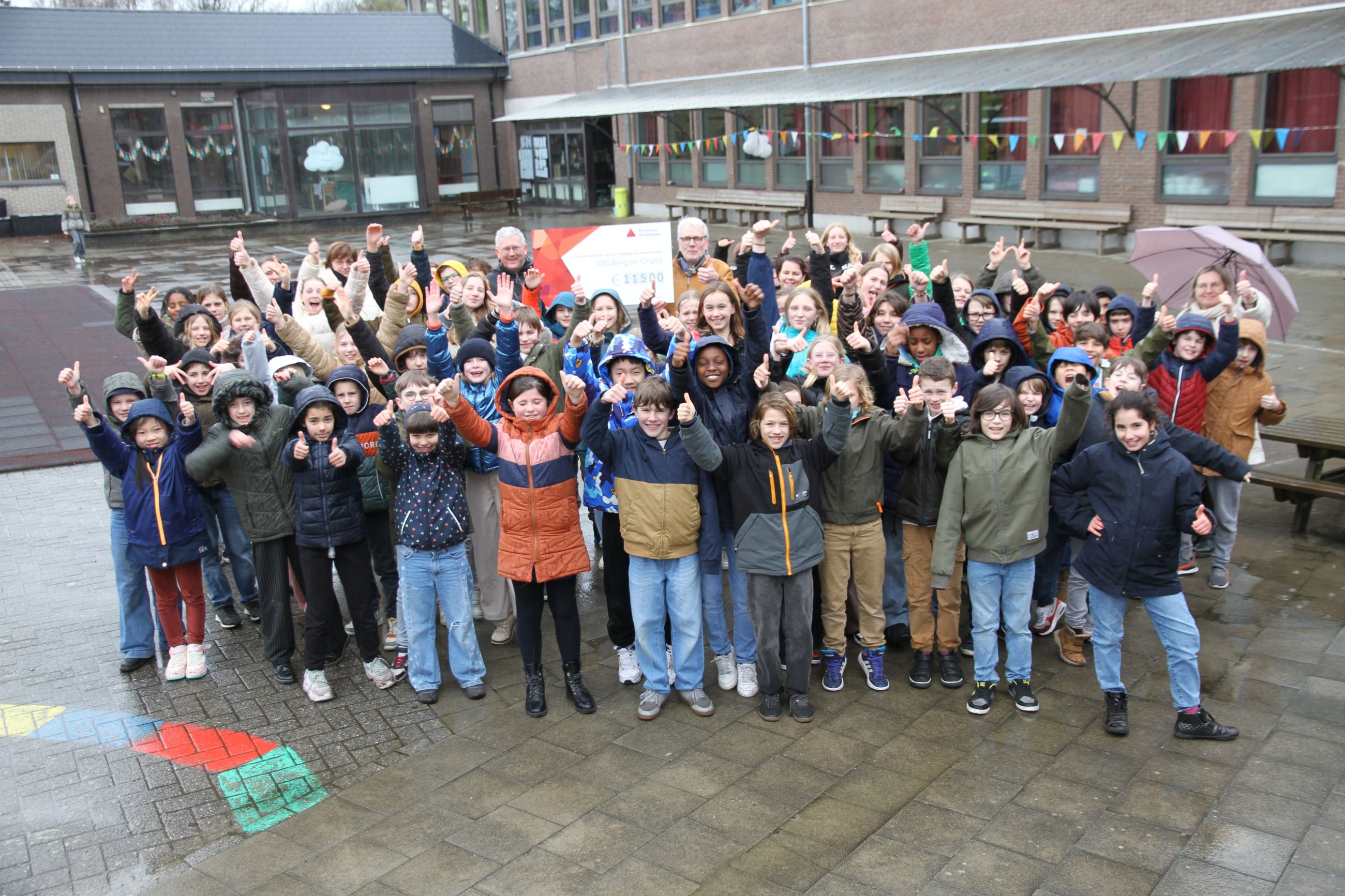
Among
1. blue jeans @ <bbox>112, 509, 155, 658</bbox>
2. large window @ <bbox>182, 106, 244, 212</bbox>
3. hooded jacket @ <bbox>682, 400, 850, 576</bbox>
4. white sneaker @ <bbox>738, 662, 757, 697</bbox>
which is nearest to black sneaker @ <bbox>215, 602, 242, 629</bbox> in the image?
blue jeans @ <bbox>112, 509, 155, 658</bbox>

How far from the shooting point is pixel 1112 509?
15.6 feet

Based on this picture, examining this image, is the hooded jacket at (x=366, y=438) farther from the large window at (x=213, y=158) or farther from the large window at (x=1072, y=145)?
the large window at (x=213, y=158)

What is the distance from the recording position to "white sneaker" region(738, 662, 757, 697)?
529cm

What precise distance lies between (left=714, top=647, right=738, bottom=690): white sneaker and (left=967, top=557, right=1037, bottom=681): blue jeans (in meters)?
1.20

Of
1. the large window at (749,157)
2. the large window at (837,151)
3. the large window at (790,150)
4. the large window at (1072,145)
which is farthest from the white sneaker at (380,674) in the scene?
the large window at (749,157)

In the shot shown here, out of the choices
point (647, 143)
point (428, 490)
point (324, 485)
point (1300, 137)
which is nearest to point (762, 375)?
point (428, 490)

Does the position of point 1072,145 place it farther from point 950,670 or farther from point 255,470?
point 255,470

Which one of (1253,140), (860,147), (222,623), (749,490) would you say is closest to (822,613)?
(749,490)

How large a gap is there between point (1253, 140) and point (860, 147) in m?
9.71

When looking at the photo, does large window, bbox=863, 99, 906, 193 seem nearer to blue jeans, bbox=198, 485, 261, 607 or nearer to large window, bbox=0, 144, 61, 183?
blue jeans, bbox=198, 485, 261, 607

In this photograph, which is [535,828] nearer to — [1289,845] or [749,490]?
[749,490]

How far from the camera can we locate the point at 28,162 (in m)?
32.9

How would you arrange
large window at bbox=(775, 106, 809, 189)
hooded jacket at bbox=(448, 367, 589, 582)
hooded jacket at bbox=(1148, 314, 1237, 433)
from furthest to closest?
large window at bbox=(775, 106, 809, 189) → hooded jacket at bbox=(1148, 314, 1237, 433) → hooded jacket at bbox=(448, 367, 589, 582)

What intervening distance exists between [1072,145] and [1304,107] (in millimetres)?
4326
